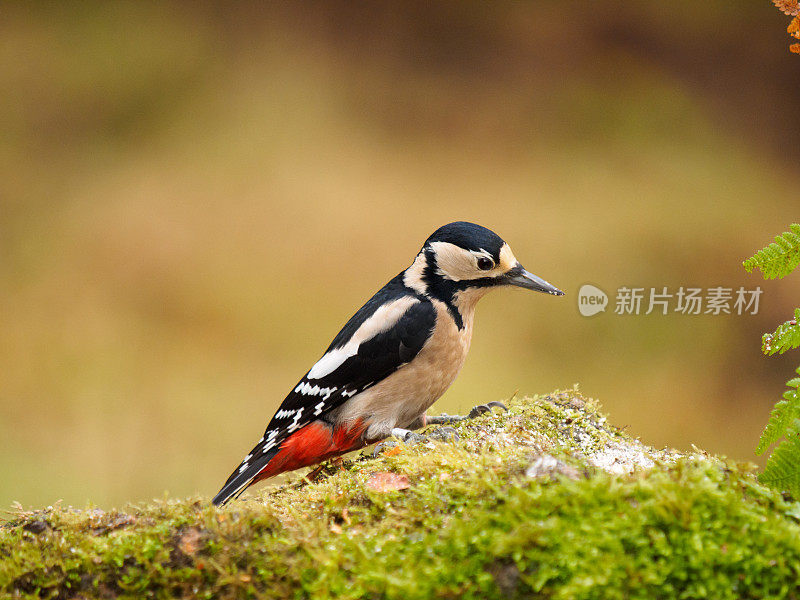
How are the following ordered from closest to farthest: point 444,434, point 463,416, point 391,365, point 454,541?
point 454,541
point 444,434
point 391,365
point 463,416

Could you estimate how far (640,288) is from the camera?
469 cm

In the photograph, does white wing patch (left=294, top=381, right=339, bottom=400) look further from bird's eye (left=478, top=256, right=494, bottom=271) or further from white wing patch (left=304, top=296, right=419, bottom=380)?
bird's eye (left=478, top=256, right=494, bottom=271)

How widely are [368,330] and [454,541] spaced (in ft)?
4.37

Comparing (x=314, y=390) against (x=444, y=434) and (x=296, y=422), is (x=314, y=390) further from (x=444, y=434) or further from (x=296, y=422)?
(x=444, y=434)

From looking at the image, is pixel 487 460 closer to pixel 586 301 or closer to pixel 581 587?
pixel 581 587

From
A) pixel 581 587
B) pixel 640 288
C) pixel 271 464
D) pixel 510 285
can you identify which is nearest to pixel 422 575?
pixel 581 587

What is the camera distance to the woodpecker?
231 cm

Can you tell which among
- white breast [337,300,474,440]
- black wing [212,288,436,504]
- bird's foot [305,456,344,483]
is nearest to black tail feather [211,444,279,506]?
black wing [212,288,436,504]

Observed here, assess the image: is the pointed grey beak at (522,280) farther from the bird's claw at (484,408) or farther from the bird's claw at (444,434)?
the bird's claw at (444,434)

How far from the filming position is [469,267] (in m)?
2.38

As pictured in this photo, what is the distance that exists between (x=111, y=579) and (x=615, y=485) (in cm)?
93

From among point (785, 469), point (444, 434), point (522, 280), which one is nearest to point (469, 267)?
point (522, 280)

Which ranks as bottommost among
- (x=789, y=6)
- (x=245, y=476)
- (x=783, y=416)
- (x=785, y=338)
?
(x=245, y=476)

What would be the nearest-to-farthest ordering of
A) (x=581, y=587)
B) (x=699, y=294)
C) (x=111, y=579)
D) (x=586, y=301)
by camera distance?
(x=581, y=587)
(x=111, y=579)
(x=586, y=301)
(x=699, y=294)
